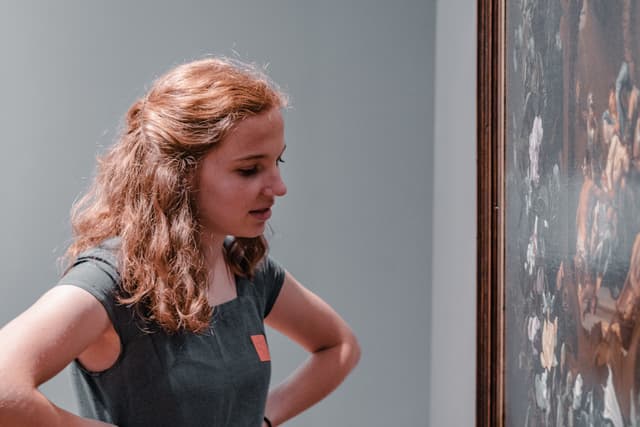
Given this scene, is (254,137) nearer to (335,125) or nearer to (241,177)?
(241,177)

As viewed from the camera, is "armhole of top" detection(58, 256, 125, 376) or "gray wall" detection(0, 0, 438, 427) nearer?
"armhole of top" detection(58, 256, 125, 376)

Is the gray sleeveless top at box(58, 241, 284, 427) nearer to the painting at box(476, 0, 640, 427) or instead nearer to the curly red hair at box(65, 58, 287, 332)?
the curly red hair at box(65, 58, 287, 332)

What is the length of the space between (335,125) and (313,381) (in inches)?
54.8

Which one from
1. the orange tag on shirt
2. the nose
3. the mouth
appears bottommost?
the orange tag on shirt

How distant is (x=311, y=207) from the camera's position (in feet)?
10.4

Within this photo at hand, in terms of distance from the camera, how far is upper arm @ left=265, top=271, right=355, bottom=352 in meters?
1.87

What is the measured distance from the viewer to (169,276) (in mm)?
1430

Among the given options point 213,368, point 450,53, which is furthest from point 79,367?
point 450,53

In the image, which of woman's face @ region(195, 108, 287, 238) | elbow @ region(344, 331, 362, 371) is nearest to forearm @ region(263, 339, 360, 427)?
elbow @ region(344, 331, 362, 371)

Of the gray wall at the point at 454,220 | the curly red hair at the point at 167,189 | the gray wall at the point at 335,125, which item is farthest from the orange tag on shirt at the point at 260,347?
the gray wall at the point at 335,125

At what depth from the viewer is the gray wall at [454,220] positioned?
2188 millimetres

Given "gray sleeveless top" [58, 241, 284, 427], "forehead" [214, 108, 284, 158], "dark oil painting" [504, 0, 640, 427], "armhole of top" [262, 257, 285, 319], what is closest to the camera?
"dark oil painting" [504, 0, 640, 427]

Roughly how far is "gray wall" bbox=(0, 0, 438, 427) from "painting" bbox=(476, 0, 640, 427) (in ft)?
4.42

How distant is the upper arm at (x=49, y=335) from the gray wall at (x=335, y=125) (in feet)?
6.15
